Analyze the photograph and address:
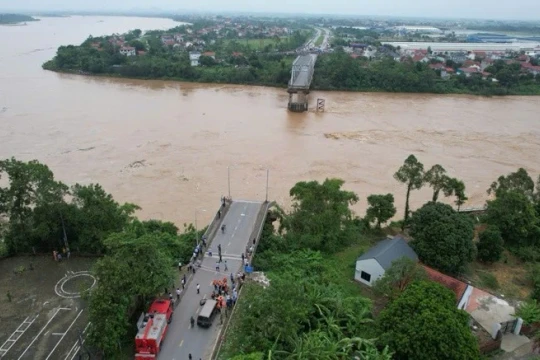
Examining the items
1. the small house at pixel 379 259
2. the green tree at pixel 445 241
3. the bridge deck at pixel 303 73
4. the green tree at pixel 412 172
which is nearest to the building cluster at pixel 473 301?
the small house at pixel 379 259

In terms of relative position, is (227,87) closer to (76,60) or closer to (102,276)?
(76,60)

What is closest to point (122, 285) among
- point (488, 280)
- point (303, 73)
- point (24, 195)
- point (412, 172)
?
point (24, 195)

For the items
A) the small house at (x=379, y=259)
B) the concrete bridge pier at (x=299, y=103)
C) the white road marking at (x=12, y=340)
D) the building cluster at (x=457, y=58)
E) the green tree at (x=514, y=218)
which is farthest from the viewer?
the building cluster at (x=457, y=58)

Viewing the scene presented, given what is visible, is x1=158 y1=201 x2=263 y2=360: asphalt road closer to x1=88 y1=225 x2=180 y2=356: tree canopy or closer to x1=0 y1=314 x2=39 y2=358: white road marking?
Answer: x1=88 y1=225 x2=180 y2=356: tree canopy

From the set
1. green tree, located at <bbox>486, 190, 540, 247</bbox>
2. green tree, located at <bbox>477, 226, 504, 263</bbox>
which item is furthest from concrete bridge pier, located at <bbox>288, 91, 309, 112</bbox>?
green tree, located at <bbox>477, 226, 504, 263</bbox>

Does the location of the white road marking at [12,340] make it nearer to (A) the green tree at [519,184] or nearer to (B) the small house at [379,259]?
(B) the small house at [379,259]

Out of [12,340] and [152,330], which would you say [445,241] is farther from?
[12,340]
